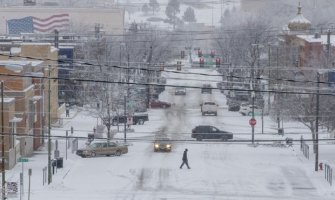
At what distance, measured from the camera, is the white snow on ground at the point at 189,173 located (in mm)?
28688

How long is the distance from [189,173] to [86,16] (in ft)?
211

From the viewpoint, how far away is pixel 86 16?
313ft

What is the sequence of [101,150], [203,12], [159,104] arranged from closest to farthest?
1. [101,150]
2. [159,104]
3. [203,12]

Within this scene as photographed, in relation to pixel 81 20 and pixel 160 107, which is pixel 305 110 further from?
pixel 81 20

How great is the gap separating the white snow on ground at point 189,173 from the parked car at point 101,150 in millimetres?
278

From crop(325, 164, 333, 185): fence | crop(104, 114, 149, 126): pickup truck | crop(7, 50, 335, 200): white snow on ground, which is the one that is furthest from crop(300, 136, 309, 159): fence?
crop(104, 114, 149, 126): pickup truck

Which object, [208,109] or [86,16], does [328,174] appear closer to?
[208,109]

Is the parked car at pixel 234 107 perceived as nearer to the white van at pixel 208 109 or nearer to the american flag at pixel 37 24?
the white van at pixel 208 109

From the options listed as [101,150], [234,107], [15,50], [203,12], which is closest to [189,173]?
[101,150]

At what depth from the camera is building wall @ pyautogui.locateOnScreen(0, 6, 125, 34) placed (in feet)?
304

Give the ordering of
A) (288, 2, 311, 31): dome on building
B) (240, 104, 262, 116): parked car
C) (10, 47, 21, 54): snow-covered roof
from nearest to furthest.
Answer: (10, 47, 21, 54): snow-covered roof
(240, 104, 262, 116): parked car
(288, 2, 311, 31): dome on building

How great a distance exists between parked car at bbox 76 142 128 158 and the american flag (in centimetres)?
4588

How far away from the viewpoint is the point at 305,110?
3722 cm

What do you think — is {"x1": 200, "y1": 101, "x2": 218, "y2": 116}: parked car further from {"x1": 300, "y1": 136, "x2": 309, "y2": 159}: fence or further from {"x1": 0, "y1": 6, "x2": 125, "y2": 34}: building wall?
{"x1": 0, "y1": 6, "x2": 125, "y2": 34}: building wall
